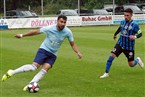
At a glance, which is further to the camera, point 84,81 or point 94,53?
point 94,53

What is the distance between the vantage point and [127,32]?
11656 mm

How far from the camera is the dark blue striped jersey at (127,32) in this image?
38.0ft

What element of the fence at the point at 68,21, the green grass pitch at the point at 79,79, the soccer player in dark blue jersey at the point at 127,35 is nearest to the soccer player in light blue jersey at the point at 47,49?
the green grass pitch at the point at 79,79

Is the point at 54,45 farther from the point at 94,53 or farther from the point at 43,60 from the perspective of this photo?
the point at 94,53

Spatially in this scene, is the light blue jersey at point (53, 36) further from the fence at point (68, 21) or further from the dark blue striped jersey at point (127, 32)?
the fence at point (68, 21)

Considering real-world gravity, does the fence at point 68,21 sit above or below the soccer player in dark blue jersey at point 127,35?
below

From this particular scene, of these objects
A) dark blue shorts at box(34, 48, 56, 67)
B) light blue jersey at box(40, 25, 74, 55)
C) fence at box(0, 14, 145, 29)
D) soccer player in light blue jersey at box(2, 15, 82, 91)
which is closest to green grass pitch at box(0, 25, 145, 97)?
soccer player in light blue jersey at box(2, 15, 82, 91)

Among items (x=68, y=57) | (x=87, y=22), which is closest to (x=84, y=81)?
(x=68, y=57)

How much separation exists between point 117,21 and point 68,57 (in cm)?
2689

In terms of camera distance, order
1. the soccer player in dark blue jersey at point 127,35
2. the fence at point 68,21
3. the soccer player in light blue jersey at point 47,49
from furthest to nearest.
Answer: the fence at point 68,21, the soccer player in dark blue jersey at point 127,35, the soccer player in light blue jersey at point 47,49

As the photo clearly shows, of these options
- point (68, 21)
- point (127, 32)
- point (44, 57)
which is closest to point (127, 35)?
point (127, 32)

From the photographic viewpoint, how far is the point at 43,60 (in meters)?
9.83

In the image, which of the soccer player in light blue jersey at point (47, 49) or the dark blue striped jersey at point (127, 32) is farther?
the dark blue striped jersey at point (127, 32)

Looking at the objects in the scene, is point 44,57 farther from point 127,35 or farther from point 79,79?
point 127,35
